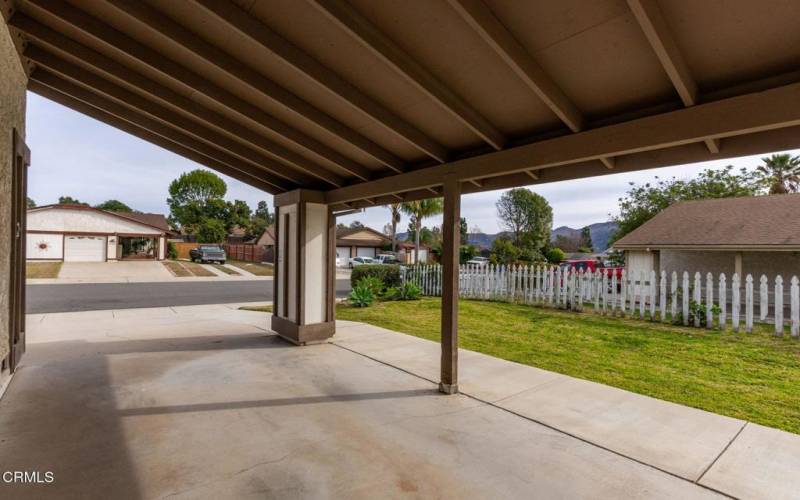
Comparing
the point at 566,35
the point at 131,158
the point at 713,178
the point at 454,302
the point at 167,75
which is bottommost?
the point at 454,302

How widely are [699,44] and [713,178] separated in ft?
74.6

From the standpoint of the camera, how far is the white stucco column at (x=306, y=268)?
6516mm

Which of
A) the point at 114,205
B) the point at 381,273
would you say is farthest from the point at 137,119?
the point at 114,205

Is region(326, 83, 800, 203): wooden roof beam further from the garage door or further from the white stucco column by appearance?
the garage door

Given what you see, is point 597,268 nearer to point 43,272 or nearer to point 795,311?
point 795,311

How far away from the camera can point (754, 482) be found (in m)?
2.74

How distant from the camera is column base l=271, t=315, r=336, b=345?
650 cm

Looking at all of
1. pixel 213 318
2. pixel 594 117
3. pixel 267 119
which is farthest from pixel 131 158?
pixel 594 117

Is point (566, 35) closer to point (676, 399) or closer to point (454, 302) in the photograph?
point (454, 302)

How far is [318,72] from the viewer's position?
3471mm

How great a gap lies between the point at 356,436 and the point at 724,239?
41.3ft

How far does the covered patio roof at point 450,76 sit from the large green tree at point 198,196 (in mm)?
51541

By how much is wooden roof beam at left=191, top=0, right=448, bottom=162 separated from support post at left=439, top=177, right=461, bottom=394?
0.45 metres

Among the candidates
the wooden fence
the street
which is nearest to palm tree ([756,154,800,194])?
the street
